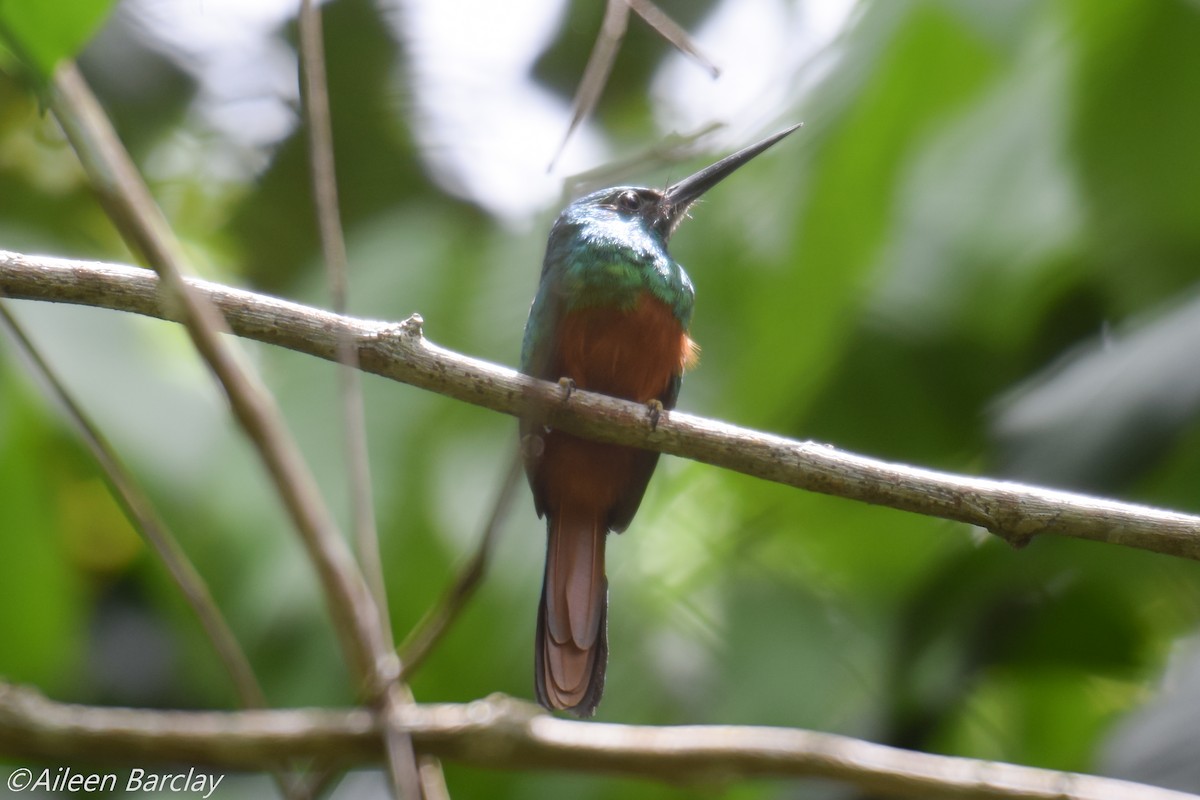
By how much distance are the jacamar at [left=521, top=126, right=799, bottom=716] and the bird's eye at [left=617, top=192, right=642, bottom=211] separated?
0.33m

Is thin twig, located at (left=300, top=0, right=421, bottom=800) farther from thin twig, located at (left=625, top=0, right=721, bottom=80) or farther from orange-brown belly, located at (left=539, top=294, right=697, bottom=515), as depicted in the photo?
orange-brown belly, located at (left=539, top=294, right=697, bottom=515)

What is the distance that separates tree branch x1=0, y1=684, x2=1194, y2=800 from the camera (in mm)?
1657

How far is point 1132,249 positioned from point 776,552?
1.31 metres

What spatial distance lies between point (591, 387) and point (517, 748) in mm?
1104

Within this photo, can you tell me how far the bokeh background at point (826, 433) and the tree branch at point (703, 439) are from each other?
0.86m

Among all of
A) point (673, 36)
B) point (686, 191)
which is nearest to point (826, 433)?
point (686, 191)

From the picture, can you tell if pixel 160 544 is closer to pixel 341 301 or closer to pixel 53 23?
pixel 341 301

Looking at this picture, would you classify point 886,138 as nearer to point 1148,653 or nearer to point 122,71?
point 1148,653

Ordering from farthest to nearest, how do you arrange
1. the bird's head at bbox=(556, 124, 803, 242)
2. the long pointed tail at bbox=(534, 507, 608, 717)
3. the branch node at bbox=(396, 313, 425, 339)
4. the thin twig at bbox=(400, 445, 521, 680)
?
the bird's head at bbox=(556, 124, 803, 242) < the long pointed tail at bbox=(534, 507, 608, 717) < the branch node at bbox=(396, 313, 425, 339) < the thin twig at bbox=(400, 445, 521, 680)

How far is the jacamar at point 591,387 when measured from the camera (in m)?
2.54

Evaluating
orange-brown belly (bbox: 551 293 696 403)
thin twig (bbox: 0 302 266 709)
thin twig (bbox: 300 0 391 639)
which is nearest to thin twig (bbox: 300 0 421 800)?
thin twig (bbox: 300 0 391 639)

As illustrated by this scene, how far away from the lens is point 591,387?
2715 mm

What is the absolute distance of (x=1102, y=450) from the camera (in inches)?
105

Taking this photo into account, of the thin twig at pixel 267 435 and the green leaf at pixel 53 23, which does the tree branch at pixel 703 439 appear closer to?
the green leaf at pixel 53 23
